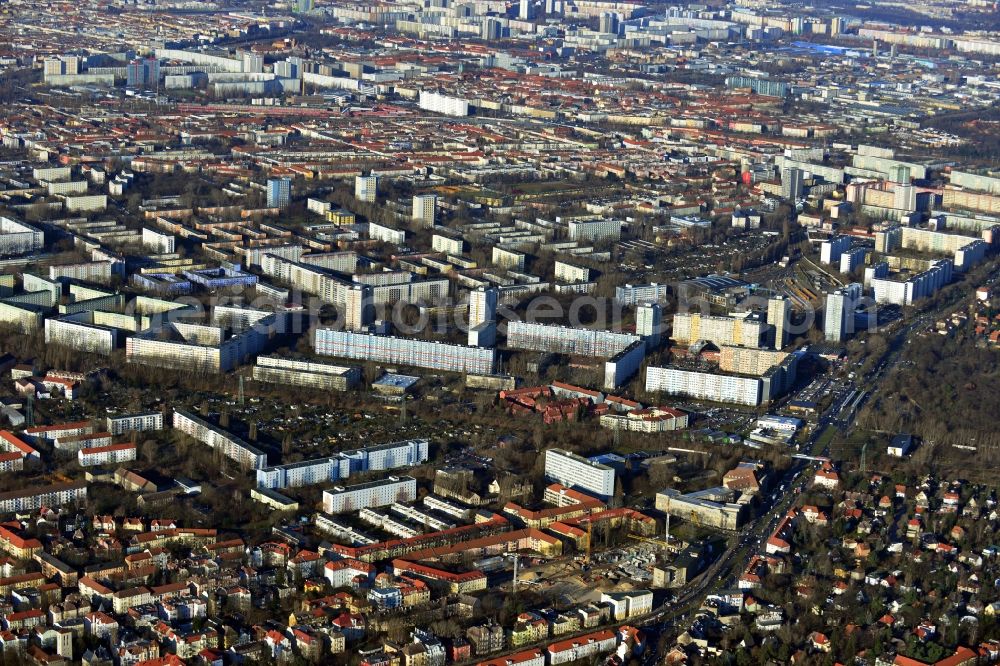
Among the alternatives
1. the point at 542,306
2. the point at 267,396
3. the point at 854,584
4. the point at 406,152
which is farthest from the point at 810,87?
the point at 854,584

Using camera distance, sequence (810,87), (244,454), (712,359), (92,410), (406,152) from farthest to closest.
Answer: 1. (810,87)
2. (406,152)
3. (712,359)
4. (92,410)
5. (244,454)

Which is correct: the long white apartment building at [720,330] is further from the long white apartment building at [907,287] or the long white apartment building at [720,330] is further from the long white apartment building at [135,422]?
the long white apartment building at [135,422]

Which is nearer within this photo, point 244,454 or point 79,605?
point 79,605

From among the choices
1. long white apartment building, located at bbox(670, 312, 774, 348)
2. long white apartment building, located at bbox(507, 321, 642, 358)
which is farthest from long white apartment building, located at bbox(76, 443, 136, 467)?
long white apartment building, located at bbox(670, 312, 774, 348)

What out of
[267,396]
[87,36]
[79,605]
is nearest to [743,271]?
[267,396]

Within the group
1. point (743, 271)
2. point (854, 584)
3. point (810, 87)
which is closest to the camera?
point (854, 584)

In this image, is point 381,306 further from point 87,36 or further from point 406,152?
point 87,36

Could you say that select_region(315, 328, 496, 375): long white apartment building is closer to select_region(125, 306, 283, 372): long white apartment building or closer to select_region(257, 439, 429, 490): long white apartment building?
select_region(125, 306, 283, 372): long white apartment building
